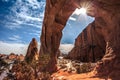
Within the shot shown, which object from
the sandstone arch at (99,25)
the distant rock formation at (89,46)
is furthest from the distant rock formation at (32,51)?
the distant rock formation at (89,46)

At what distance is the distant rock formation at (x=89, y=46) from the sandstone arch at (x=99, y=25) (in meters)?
17.3

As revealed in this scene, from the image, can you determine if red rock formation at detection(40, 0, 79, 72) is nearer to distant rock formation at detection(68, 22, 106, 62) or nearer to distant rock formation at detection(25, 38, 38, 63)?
distant rock formation at detection(25, 38, 38, 63)

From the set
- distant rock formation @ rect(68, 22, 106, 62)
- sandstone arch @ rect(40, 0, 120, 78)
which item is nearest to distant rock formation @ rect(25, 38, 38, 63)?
sandstone arch @ rect(40, 0, 120, 78)

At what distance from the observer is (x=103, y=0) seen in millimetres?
17125

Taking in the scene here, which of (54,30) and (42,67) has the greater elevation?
(54,30)

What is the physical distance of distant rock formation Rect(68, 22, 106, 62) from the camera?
41500mm

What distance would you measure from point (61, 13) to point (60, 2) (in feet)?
5.86

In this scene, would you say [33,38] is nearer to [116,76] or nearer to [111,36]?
[111,36]

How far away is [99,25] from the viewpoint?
71.5 ft

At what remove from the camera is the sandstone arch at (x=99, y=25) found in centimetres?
1532

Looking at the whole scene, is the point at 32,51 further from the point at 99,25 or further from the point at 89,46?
the point at 89,46

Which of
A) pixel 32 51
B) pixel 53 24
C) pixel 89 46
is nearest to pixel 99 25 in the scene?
pixel 53 24

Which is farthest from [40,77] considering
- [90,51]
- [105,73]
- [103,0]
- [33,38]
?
[90,51]

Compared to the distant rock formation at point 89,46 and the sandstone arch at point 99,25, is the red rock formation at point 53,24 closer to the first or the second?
the sandstone arch at point 99,25
